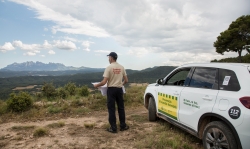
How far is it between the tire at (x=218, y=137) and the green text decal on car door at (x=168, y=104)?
111 cm

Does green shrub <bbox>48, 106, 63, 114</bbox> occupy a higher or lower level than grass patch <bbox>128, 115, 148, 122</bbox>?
higher

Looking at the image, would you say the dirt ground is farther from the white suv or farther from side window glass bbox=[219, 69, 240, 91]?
Result: side window glass bbox=[219, 69, 240, 91]

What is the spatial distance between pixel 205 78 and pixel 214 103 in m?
0.66

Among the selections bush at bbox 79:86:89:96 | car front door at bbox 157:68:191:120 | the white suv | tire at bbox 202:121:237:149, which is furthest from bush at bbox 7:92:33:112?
tire at bbox 202:121:237:149

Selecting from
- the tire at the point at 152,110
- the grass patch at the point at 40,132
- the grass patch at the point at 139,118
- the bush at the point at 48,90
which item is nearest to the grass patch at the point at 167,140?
the tire at the point at 152,110

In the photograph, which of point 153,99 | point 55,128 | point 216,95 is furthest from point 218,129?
point 55,128

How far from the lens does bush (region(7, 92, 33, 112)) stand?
730cm

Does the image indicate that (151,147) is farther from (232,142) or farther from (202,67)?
(202,67)

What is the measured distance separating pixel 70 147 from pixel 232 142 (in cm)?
307

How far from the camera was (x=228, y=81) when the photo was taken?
3.27 metres

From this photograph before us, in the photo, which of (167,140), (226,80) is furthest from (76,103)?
(226,80)

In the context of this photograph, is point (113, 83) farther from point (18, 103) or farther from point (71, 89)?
point (71, 89)

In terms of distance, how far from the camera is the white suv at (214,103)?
2.88 meters

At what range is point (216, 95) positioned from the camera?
3326 millimetres
